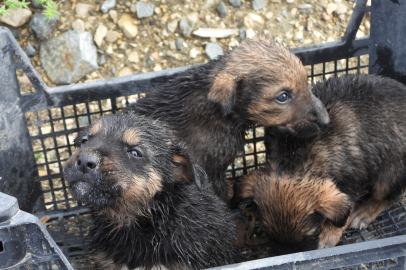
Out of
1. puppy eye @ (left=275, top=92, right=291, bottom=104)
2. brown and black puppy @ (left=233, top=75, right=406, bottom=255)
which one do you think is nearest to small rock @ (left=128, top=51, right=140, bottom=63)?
brown and black puppy @ (left=233, top=75, right=406, bottom=255)

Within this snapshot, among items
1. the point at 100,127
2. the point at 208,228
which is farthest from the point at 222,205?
the point at 100,127

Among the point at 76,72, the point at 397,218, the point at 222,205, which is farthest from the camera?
the point at 76,72

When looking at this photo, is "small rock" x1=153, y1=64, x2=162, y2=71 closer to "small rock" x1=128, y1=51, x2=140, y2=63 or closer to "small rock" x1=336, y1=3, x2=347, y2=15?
"small rock" x1=128, y1=51, x2=140, y2=63

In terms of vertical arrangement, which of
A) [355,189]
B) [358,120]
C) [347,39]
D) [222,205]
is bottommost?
[355,189]

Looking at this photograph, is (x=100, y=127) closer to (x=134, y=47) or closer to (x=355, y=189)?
(x=355, y=189)

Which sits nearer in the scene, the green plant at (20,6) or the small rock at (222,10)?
the green plant at (20,6)

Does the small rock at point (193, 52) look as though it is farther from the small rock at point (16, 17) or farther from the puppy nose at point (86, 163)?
the puppy nose at point (86, 163)

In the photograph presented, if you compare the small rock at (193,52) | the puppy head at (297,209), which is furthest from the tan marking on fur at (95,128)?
the small rock at (193,52)

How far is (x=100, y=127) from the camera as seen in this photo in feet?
11.2

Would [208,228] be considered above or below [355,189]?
above

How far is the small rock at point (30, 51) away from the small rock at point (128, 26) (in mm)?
1196

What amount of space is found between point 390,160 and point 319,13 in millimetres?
3373

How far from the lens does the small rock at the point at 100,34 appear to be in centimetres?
674

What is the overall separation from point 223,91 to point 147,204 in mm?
1248
